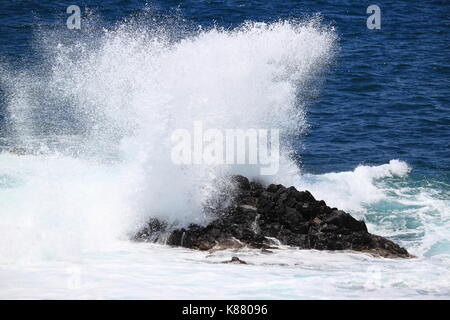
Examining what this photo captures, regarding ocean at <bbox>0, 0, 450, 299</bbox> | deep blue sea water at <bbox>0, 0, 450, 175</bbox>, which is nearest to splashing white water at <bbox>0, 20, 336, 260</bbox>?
ocean at <bbox>0, 0, 450, 299</bbox>

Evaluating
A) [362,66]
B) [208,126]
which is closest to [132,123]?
[208,126]

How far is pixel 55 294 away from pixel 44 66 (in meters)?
20.1

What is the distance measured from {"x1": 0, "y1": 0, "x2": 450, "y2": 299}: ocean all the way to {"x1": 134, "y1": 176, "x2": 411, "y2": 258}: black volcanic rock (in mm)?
359

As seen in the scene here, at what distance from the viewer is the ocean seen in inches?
631

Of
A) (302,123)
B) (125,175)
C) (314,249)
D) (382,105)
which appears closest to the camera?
(314,249)

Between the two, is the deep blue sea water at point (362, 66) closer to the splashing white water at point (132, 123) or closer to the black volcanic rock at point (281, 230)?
the splashing white water at point (132, 123)

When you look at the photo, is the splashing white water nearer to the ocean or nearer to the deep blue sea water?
the ocean

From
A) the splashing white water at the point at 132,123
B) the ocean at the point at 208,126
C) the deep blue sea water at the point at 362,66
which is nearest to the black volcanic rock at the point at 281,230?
the ocean at the point at 208,126

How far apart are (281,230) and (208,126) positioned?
3791mm

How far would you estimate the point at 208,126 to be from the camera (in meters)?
20.3
